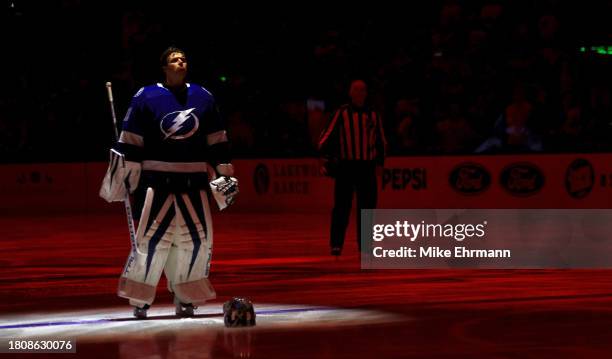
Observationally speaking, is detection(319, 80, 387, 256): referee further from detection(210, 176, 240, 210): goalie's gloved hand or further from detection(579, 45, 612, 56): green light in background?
detection(579, 45, 612, 56): green light in background

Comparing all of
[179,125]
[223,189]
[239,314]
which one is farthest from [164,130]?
[239,314]

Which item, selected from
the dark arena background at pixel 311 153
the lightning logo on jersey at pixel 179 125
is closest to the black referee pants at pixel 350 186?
the dark arena background at pixel 311 153

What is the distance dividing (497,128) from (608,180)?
2.12 m

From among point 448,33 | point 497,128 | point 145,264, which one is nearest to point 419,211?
point 497,128

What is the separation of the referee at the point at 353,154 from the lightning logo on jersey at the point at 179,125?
5.98m

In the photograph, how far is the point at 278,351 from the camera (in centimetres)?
879

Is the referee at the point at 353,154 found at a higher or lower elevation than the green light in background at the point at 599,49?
lower

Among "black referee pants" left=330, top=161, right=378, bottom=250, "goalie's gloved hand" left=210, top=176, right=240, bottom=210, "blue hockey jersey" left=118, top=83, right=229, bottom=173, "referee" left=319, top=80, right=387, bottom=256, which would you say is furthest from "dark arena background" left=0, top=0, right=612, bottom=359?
"blue hockey jersey" left=118, top=83, right=229, bottom=173

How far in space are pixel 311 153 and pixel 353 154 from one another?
9.42 meters

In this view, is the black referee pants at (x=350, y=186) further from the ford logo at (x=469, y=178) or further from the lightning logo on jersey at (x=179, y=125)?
the ford logo at (x=469, y=178)

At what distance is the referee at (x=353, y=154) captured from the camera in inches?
649

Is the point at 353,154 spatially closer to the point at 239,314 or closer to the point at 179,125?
the point at 179,125

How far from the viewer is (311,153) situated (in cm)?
2592

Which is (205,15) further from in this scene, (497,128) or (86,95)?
(497,128)
